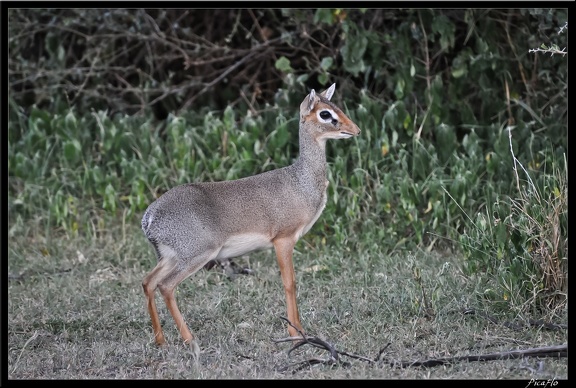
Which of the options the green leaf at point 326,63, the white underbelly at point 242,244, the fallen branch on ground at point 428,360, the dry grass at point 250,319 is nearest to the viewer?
the fallen branch on ground at point 428,360

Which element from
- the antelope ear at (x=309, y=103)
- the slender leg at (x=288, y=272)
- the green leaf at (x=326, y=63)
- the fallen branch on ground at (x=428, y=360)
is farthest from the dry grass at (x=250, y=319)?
the green leaf at (x=326, y=63)

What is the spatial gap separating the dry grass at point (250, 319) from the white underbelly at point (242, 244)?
435 mm

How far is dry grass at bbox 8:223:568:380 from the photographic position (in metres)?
4.75

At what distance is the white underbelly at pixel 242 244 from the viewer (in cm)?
540

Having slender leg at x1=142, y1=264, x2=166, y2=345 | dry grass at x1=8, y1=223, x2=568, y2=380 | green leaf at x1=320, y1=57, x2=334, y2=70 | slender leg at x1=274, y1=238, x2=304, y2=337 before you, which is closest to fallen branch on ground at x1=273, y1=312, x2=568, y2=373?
dry grass at x1=8, y1=223, x2=568, y2=380

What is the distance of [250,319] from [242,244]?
541 mm

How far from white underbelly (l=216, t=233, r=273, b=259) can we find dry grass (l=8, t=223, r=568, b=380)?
44cm

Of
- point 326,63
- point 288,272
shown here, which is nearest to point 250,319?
point 288,272

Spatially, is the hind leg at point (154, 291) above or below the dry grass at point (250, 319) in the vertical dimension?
above

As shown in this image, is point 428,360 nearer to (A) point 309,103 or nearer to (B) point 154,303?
(B) point 154,303

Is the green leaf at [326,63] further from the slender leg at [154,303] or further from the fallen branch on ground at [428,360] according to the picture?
the fallen branch on ground at [428,360]

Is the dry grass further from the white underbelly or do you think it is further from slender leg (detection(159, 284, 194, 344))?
the white underbelly

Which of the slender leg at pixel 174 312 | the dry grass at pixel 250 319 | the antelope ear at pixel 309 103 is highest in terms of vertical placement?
the antelope ear at pixel 309 103

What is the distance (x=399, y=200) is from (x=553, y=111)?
149 cm
